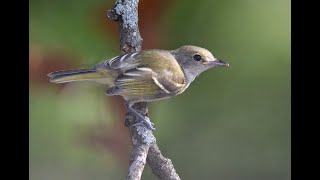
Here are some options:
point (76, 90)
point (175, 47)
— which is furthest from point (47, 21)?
point (175, 47)

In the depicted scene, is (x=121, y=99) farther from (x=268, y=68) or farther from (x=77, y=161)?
(x=268, y=68)

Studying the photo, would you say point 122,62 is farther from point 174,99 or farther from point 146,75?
point 174,99

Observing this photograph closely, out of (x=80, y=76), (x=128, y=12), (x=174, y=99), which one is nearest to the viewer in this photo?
(x=80, y=76)

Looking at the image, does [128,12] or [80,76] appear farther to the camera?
[128,12]

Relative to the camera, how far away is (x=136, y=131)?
125 cm

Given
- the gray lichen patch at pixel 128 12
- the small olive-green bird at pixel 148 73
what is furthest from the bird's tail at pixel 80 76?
the gray lichen patch at pixel 128 12

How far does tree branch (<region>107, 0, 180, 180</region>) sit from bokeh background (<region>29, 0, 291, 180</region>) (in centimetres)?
5

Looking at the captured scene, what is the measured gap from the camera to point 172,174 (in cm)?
123

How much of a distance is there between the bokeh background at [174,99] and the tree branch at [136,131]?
54 mm

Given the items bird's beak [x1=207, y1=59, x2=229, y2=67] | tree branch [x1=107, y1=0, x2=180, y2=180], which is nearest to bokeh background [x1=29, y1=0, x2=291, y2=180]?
tree branch [x1=107, y1=0, x2=180, y2=180]

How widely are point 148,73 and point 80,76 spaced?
0.38 feet

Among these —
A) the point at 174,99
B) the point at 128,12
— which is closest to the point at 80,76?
the point at 128,12

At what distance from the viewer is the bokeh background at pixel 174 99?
1.39 metres

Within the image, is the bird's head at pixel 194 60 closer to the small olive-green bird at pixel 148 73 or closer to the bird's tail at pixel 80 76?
the small olive-green bird at pixel 148 73
